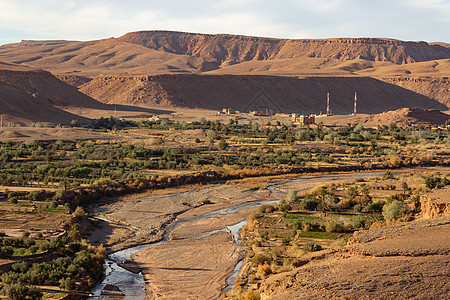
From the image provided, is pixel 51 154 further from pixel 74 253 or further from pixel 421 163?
pixel 421 163

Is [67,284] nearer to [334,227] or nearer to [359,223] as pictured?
[334,227]

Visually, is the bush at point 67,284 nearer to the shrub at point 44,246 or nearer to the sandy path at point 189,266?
the sandy path at point 189,266

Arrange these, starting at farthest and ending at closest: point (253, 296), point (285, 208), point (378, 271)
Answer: point (285, 208) < point (253, 296) < point (378, 271)

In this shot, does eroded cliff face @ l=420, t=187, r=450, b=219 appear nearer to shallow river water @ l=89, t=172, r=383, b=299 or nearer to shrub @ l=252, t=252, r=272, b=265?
shrub @ l=252, t=252, r=272, b=265

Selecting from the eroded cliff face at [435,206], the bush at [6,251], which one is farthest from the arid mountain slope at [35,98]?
the eroded cliff face at [435,206]

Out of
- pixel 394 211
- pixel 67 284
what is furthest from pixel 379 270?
pixel 394 211

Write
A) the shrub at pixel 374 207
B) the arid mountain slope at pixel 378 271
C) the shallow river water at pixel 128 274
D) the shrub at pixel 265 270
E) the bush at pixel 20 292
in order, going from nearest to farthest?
the arid mountain slope at pixel 378 271 → the bush at pixel 20 292 → the shallow river water at pixel 128 274 → the shrub at pixel 265 270 → the shrub at pixel 374 207

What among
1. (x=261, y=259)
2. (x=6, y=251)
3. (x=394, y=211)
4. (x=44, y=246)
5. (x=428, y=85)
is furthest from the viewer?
(x=428, y=85)
